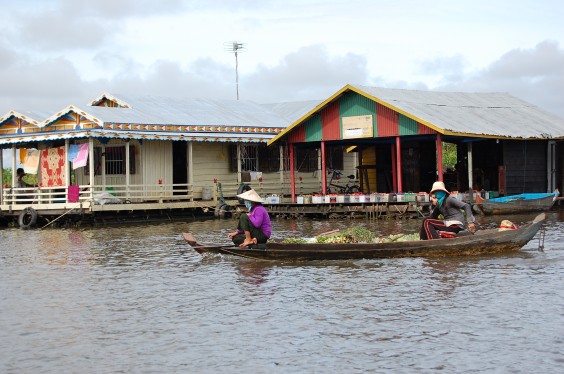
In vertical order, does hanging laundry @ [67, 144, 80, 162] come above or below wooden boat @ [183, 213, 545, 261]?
above

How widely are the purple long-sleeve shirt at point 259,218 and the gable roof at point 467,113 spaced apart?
11124mm

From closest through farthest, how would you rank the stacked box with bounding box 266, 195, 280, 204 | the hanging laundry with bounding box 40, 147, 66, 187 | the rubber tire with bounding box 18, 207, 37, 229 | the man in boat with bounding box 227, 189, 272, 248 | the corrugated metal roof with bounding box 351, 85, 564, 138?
the man in boat with bounding box 227, 189, 272, 248 < the corrugated metal roof with bounding box 351, 85, 564, 138 < the rubber tire with bounding box 18, 207, 37, 229 < the hanging laundry with bounding box 40, 147, 66, 187 < the stacked box with bounding box 266, 195, 280, 204

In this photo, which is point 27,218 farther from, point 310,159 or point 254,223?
point 254,223

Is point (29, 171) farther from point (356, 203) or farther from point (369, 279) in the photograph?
point (369, 279)

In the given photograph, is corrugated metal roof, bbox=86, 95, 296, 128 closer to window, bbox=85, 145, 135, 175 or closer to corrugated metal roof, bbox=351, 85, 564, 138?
window, bbox=85, 145, 135, 175

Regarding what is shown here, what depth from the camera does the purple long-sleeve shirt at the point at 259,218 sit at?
1546cm

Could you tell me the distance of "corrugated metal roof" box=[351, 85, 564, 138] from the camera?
87.4 feet

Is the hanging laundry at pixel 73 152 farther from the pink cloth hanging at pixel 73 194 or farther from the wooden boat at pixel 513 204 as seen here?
the wooden boat at pixel 513 204

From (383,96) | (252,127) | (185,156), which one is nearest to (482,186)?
(383,96)

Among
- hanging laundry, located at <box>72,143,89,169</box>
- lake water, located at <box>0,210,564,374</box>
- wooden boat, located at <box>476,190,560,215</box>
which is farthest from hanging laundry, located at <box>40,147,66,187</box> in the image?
wooden boat, located at <box>476,190,560,215</box>

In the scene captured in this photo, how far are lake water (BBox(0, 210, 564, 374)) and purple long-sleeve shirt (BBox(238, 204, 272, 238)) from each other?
0.71m

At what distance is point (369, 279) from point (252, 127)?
64.2 feet

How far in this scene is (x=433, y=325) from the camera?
10.0m

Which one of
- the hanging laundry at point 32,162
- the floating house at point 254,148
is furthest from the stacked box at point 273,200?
the hanging laundry at point 32,162
